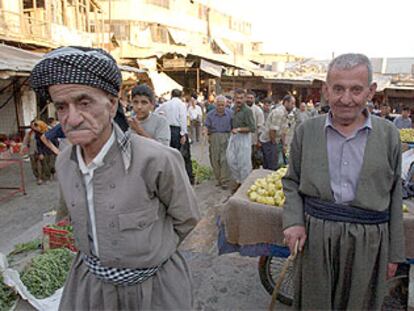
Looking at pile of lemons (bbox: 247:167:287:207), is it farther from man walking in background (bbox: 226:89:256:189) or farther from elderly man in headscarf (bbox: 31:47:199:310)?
man walking in background (bbox: 226:89:256:189)

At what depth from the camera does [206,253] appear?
4418mm

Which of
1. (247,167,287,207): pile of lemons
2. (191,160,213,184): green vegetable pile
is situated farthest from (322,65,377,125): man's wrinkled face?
(191,160,213,184): green vegetable pile

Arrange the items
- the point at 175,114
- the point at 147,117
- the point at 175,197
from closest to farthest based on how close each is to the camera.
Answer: the point at 175,197, the point at 147,117, the point at 175,114

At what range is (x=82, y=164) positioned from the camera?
153 centimetres

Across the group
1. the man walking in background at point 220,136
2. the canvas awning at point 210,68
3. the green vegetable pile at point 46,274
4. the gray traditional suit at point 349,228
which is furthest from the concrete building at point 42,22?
the gray traditional suit at point 349,228

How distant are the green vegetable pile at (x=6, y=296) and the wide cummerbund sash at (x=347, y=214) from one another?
2718 millimetres

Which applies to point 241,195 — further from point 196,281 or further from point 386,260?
point 386,260

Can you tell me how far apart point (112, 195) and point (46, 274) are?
2.31 meters

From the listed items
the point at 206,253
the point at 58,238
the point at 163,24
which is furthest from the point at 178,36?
the point at 58,238

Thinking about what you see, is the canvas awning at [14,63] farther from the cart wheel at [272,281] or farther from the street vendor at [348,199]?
the street vendor at [348,199]

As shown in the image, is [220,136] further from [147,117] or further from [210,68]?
[210,68]

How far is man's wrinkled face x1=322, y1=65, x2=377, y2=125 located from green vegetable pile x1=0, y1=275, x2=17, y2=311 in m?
3.05

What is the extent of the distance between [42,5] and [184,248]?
14272 millimetres

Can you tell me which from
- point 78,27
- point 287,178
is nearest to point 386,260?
point 287,178
